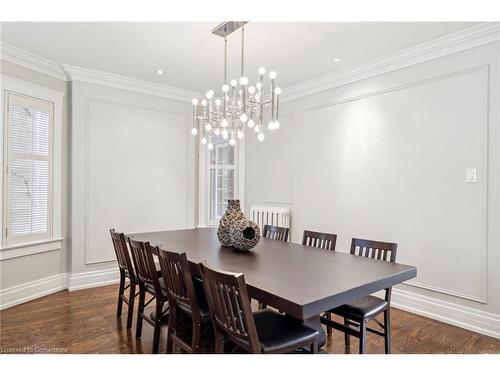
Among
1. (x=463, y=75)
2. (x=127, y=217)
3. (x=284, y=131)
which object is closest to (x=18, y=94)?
(x=127, y=217)

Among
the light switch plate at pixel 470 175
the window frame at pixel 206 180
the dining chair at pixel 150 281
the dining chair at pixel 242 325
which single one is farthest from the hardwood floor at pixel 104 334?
the window frame at pixel 206 180

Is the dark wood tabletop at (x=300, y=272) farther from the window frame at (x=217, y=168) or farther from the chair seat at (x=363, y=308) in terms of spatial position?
the window frame at (x=217, y=168)

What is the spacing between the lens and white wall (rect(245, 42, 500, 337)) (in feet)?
8.93

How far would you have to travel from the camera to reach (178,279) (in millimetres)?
2037

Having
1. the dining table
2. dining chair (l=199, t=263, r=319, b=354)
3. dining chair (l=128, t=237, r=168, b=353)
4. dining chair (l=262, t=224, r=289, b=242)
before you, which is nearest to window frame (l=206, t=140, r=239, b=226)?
dining chair (l=262, t=224, r=289, b=242)

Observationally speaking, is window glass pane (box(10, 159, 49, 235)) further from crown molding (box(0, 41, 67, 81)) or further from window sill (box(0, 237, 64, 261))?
crown molding (box(0, 41, 67, 81))

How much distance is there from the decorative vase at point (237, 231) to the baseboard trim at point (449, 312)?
1824 millimetres

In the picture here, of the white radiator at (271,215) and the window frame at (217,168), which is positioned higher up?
the window frame at (217,168)

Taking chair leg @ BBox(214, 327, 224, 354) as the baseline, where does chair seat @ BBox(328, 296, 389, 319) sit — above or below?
above

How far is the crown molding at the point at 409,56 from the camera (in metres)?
2.72

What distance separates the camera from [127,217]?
4.28 metres

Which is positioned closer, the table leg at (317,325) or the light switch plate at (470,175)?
the table leg at (317,325)

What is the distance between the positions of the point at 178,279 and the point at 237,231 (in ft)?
2.12

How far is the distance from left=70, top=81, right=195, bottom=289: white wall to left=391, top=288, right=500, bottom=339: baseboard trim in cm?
307
